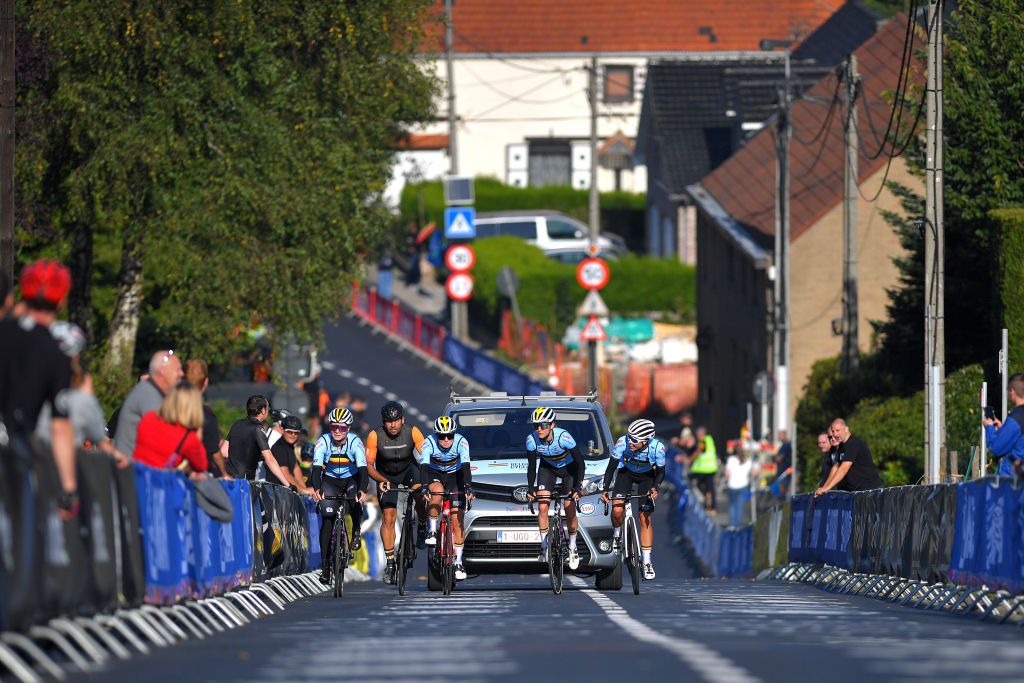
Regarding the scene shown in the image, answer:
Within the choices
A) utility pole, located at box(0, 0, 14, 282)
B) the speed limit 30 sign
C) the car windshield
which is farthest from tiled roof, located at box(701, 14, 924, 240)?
utility pole, located at box(0, 0, 14, 282)

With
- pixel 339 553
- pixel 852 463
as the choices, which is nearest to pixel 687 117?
pixel 852 463

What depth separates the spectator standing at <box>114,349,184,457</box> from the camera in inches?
579

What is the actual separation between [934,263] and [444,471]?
27.6 feet

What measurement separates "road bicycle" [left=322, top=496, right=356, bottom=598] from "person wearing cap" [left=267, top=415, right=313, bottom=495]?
1.50m

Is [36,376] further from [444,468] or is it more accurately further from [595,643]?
[444,468]

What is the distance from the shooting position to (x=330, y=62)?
1294 inches

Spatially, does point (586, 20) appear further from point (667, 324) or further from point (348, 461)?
point (348, 461)

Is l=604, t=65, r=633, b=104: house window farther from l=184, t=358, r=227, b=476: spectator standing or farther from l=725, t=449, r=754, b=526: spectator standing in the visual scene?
l=184, t=358, r=227, b=476: spectator standing

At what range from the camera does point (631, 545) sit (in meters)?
19.6

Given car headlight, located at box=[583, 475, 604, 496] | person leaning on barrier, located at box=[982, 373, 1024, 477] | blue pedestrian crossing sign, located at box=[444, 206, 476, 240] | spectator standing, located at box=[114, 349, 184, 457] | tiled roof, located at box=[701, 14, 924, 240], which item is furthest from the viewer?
blue pedestrian crossing sign, located at box=[444, 206, 476, 240]

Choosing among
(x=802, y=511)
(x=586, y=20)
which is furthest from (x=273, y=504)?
(x=586, y=20)

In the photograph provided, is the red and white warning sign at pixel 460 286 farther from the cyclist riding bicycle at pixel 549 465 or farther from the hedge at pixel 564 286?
the cyclist riding bicycle at pixel 549 465

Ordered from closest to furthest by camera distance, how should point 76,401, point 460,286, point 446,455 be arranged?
point 76,401
point 446,455
point 460,286

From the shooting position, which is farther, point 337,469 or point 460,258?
point 460,258
